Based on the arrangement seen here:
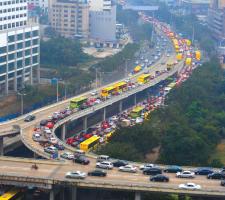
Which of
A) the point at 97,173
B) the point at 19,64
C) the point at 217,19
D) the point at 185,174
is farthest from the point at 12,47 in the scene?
the point at 217,19

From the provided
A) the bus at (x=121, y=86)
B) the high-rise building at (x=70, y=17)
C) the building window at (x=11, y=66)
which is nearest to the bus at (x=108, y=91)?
the bus at (x=121, y=86)

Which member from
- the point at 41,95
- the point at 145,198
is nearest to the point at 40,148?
the point at 145,198

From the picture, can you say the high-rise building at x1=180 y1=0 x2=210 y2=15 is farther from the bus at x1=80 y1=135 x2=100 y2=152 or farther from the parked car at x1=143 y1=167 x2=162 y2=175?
the parked car at x1=143 y1=167 x2=162 y2=175

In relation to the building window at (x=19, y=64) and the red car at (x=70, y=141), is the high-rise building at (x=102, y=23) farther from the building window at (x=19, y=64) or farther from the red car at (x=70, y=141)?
the red car at (x=70, y=141)

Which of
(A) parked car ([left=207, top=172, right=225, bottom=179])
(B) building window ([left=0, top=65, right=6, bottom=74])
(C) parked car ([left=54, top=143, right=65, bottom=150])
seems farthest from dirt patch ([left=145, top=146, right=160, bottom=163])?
(B) building window ([left=0, top=65, right=6, bottom=74])

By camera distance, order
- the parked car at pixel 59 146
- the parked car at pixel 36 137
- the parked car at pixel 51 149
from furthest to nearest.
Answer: the parked car at pixel 36 137, the parked car at pixel 59 146, the parked car at pixel 51 149

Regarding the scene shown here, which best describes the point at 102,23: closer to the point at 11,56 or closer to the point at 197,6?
the point at 11,56
